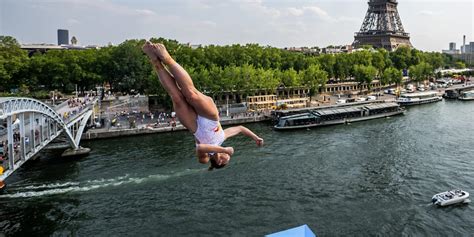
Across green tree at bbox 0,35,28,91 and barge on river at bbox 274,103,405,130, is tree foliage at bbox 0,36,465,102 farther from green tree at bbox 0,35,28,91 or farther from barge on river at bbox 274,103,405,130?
barge on river at bbox 274,103,405,130

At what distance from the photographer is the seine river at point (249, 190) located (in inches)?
726

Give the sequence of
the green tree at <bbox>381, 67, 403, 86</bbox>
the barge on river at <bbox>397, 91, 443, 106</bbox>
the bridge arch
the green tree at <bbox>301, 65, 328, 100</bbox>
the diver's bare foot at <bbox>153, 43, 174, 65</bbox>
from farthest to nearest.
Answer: the green tree at <bbox>381, 67, 403, 86</bbox> → the barge on river at <bbox>397, 91, 443, 106</bbox> → the green tree at <bbox>301, 65, 328, 100</bbox> → the bridge arch → the diver's bare foot at <bbox>153, 43, 174, 65</bbox>

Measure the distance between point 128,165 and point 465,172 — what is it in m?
22.3

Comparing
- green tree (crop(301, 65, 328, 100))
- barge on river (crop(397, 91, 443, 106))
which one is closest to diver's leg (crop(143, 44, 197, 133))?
green tree (crop(301, 65, 328, 100))

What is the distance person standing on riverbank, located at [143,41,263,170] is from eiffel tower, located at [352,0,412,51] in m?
119

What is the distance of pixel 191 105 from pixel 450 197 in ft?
63.8

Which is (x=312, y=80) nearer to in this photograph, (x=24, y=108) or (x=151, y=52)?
(x=24, y=108)

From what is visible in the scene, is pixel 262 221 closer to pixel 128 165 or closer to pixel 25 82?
pixel 128 165

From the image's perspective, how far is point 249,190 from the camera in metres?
22.6

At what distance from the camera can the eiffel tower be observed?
116188 mm

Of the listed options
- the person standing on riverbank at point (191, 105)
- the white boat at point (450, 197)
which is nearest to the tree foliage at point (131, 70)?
the white boat at point (450, 197)

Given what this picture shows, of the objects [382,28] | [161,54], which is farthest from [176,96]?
[382,28]

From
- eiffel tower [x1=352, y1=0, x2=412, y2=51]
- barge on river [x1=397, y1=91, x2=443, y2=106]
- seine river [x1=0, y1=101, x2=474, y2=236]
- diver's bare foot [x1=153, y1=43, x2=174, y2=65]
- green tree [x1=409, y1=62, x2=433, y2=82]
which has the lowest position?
seine river [x1=0, y1=101, x2=474, y2=236]

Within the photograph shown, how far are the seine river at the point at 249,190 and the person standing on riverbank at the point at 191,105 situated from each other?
42.2 feet
